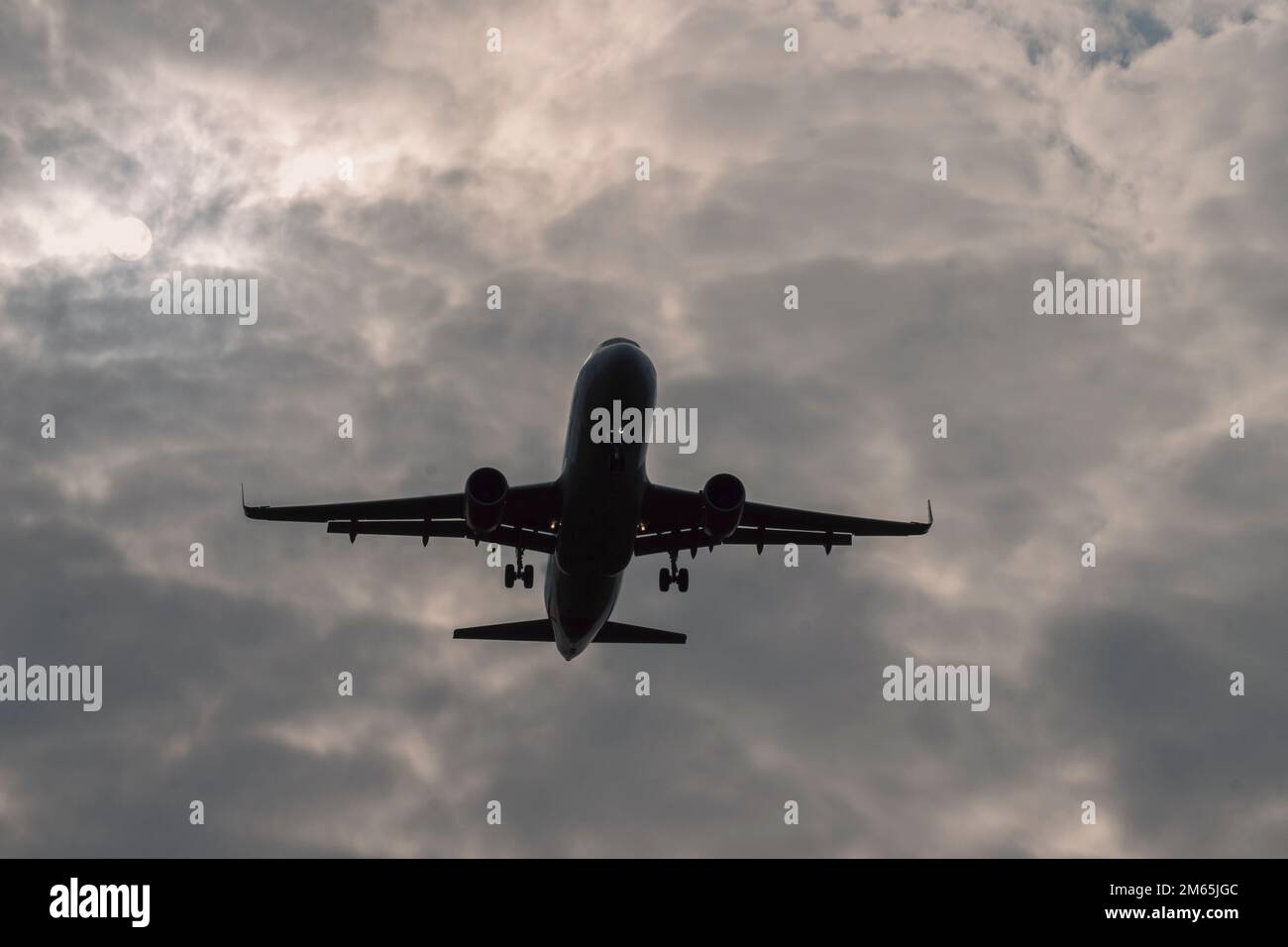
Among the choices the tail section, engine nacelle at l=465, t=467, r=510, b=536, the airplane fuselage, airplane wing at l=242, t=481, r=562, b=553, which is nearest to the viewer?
the airplane fuselage

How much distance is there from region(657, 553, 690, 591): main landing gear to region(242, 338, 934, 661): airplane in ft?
0.15

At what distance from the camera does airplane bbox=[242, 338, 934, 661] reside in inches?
1351

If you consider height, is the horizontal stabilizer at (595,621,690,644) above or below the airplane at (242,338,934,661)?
below

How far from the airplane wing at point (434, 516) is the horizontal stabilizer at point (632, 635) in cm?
615

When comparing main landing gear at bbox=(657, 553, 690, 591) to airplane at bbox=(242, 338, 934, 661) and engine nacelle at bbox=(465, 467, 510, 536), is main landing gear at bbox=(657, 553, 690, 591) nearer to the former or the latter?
airplane at bbox=(242, 338, 934, 661)

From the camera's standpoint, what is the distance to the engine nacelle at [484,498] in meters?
36.1

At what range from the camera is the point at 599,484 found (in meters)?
34.7
